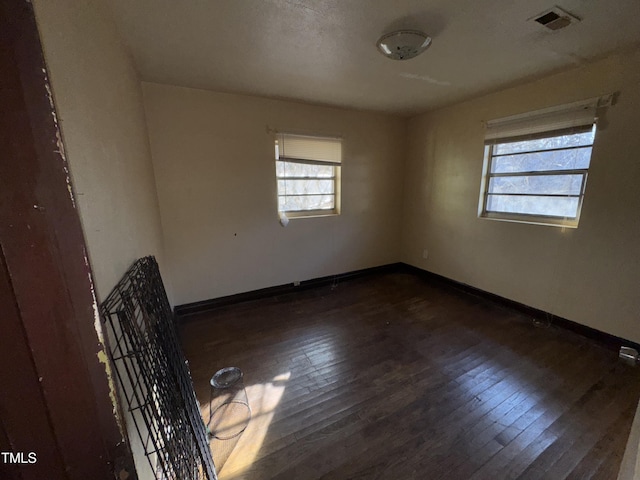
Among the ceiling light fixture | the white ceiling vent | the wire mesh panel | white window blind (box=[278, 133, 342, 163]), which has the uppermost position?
the white ceiling vent

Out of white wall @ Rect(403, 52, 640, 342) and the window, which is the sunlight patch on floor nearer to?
the window

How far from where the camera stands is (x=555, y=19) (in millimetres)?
1468

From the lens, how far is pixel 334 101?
9.62 feet

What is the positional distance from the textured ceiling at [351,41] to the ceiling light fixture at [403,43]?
0.14ft

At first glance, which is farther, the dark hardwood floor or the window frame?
the window frame

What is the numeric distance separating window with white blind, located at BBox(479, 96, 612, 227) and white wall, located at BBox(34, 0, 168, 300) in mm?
3358

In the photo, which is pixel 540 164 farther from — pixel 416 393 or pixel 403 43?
pixel 416 393

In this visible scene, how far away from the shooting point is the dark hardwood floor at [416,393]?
128cm

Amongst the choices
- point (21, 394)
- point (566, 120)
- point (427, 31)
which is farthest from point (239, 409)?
point (566, 120)

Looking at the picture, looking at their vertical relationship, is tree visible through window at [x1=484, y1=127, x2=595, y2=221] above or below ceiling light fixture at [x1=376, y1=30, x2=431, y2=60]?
below

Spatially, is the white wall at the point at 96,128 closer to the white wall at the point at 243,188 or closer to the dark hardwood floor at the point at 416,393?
the dark hardwood floor at the point at 416,393

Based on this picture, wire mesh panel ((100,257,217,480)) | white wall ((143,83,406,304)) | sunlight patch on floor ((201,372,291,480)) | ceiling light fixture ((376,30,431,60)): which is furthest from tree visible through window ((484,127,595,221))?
wire mesh panel ((100,257,217,480))

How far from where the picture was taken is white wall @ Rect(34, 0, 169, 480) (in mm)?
653

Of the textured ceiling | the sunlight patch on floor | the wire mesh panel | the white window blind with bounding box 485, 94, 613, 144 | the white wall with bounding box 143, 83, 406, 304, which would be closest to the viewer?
the wire mesh panel
